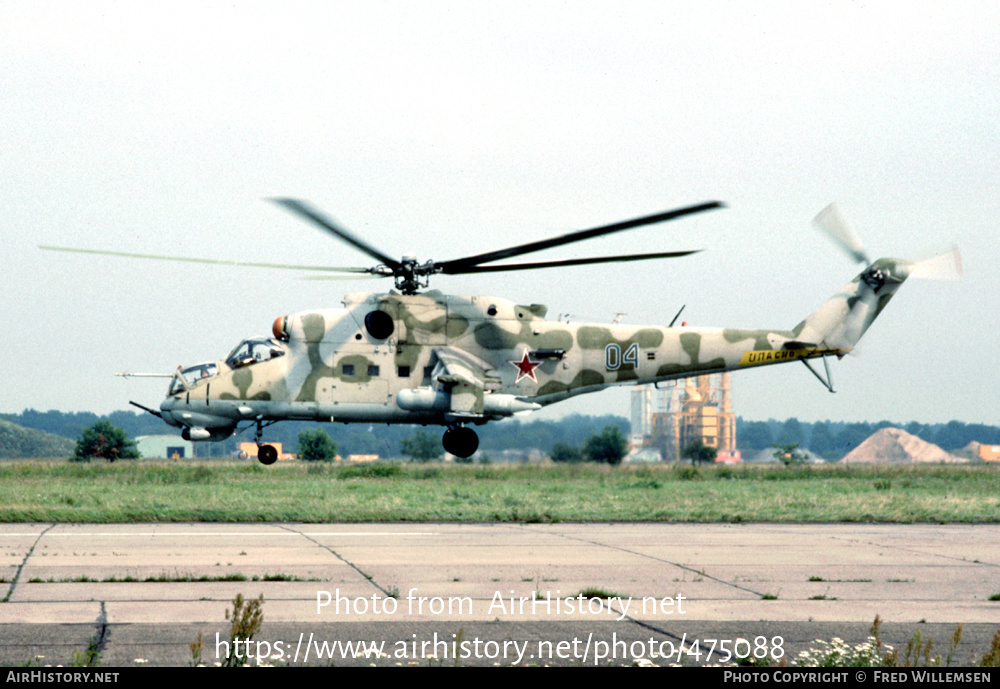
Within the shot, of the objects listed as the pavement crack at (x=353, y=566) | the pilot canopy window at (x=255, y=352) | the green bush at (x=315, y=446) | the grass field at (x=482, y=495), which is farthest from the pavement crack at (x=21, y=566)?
the green bush at (x=315, y=446)

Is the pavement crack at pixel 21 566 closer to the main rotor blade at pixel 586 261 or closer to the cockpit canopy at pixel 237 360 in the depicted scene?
the cockpit canopy at pixel 237 360

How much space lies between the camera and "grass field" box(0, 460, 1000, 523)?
24.5 metres

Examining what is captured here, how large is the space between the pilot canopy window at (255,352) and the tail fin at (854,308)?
11.8 m

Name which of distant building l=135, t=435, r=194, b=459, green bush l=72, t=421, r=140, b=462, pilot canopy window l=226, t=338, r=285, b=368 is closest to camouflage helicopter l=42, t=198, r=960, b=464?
pilot canopy window l=226, t=338, r=285, b=368

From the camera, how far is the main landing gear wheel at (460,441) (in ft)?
73.6

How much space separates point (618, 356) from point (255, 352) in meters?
7.72

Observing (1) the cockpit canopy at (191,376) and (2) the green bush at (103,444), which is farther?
(2) the green bush at (103,444)

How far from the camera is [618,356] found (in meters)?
23.2

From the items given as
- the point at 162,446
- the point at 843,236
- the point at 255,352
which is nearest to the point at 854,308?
the point at 843,236

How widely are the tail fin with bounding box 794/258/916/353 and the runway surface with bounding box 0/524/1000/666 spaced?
17.4 ft

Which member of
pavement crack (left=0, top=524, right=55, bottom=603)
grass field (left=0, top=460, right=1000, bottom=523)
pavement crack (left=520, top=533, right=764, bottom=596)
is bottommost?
pavement crack (left=0, top=524, right=55, bottom=603)

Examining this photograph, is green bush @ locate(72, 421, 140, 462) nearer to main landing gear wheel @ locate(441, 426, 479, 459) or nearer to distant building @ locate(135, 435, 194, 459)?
distant building @ locate(135, 435, 194, 459)

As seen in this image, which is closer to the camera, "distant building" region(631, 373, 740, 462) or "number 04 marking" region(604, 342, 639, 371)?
"number 04 marking" region(604, 342, 639, 371)
